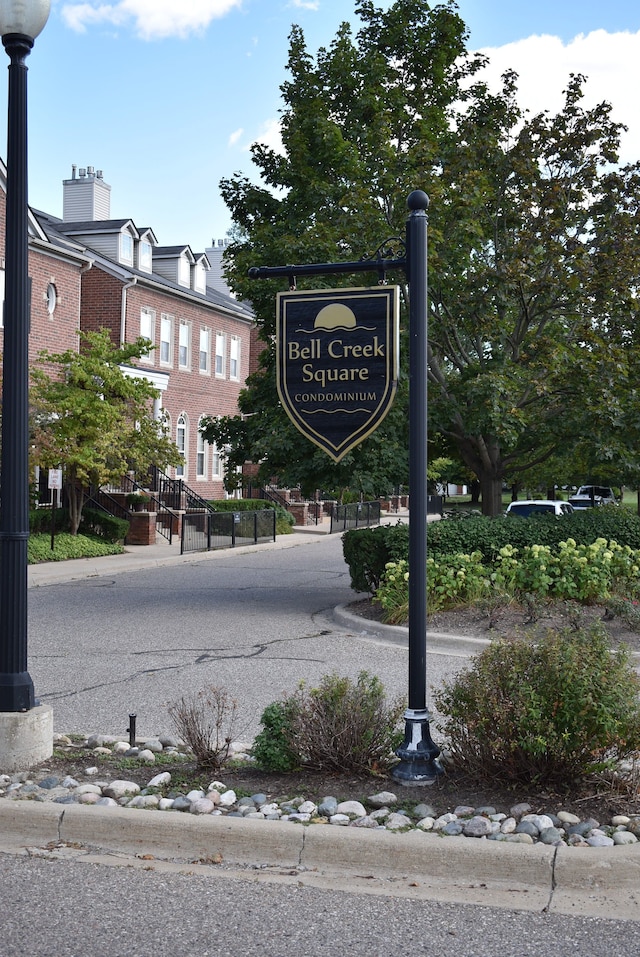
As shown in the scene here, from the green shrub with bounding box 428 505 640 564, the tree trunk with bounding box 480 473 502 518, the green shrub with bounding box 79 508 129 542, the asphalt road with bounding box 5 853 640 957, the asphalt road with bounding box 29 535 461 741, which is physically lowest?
the asphalt road with bounding box 5 853 640 957

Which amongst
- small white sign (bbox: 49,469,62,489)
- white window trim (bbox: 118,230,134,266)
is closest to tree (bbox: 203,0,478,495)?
small white sign (bbox: 49,469,62,489)

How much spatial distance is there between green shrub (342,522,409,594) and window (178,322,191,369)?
23726 mm

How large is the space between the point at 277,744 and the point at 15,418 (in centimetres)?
256

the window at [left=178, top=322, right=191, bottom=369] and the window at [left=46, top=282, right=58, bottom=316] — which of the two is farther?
the window at [left=178, top=322, right=191, bottom=369]

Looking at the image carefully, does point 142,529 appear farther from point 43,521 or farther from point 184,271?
point 184,271

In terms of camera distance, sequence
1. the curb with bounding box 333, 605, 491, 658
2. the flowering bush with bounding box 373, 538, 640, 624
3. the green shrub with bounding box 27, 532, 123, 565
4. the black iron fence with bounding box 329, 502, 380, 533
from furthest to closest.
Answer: the black iron fence with bounding box 329, 502, 380, 533 → the green shrub with bounding box 27, 532, 123, 565 → the flowering bush with bounding box 373, 538, 640, 624 → the curb with bounding box 333, 605, 491, 658

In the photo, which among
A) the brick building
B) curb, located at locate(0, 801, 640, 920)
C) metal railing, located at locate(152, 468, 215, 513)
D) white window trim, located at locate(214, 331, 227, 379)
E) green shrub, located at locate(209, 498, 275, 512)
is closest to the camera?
curb, located at locate(0, 801, 640, 920)

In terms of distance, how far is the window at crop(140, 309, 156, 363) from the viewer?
113ft

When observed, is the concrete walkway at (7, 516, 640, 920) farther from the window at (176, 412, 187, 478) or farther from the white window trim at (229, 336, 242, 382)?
the white window trim at (229, 336, 242, 382)

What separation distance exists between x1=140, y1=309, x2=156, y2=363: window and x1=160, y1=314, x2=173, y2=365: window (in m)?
0.59

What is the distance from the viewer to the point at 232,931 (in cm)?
420

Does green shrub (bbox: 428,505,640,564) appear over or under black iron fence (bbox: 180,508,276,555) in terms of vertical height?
over

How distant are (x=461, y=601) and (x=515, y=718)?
745 cm

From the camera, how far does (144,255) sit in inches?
1458
